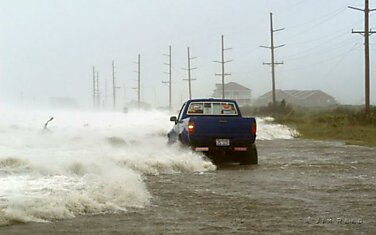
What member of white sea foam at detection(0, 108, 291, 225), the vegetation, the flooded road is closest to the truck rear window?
white sea foam at detection(0, 108, 291, 225)

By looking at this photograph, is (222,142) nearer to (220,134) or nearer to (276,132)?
(220,134)

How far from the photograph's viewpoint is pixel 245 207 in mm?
9547

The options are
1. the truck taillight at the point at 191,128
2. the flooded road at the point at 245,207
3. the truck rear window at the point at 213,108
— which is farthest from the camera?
the truck rear window at the point at 213,108

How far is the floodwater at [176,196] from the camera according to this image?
26.4ft

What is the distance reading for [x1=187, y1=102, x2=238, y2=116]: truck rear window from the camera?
19.3 m

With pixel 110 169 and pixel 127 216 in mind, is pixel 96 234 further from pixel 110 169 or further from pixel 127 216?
pixel 110 169

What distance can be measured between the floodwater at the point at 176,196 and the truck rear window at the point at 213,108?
239cm

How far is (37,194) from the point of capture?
10188 millimetres

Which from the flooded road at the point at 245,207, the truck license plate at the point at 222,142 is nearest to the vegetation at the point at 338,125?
the truck license plate at the point at 222,142

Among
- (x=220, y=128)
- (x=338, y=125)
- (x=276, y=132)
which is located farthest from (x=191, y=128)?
(x=338, y=125)

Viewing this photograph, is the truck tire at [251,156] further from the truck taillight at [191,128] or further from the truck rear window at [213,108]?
the truck rear window at [213,108]

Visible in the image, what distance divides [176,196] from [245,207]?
158 centimetres

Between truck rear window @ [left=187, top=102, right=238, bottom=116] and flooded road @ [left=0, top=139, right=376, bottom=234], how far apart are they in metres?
4.06

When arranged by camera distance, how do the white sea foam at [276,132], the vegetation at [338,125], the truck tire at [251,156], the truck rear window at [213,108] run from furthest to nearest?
the white sea foam at [276,132]
the vegetation at [338,125]
the truck rear window at [213,108]
the truck tire at [251,156]
